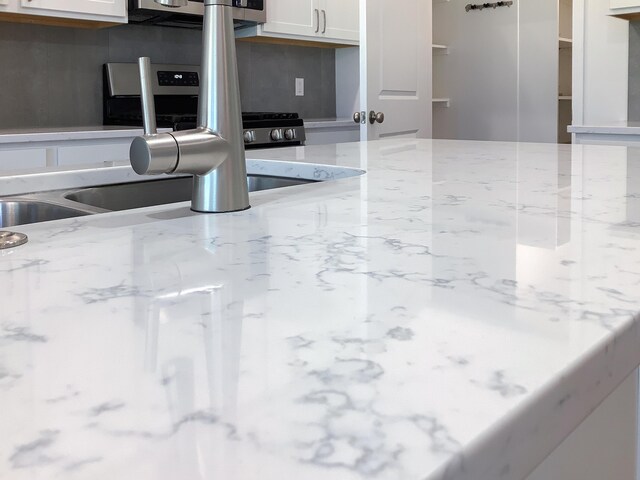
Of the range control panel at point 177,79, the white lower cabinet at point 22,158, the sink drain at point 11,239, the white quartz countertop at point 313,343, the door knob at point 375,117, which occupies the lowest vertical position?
the white quartz countertop at point 313,343

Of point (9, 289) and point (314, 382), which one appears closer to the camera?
point (314, 382)

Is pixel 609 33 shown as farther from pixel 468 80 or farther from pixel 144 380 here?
pixel 144 380

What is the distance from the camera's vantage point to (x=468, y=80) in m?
4.98

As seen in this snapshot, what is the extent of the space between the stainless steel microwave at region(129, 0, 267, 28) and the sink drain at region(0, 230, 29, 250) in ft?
7.66

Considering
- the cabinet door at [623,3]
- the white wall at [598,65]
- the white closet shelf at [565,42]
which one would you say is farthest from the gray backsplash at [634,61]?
the white closet shelf at [565,42]

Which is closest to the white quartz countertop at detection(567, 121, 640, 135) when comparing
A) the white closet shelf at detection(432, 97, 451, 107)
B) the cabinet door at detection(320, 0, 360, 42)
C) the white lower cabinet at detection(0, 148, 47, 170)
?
the cabinet door at detection(320, 0, 360, 42)

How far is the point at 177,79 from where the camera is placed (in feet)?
11.6

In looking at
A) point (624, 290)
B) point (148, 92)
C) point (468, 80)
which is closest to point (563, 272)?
point (624, 290)

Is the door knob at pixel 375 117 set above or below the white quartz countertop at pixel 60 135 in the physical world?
above

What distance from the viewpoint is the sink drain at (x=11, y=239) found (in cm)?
67

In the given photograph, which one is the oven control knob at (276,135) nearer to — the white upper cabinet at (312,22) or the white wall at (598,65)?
the white upper cabinet at (312,22)

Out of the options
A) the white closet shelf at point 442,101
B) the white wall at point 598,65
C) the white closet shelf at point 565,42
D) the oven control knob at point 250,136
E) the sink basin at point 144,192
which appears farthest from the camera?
the white closet shelf at point 442,101

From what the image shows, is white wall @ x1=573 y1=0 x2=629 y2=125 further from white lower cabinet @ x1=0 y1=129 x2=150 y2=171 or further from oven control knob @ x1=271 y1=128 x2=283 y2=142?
white lower cabinet @ x1=0 y1=129 x2=150 y2=171

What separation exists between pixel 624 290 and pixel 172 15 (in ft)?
9.82
